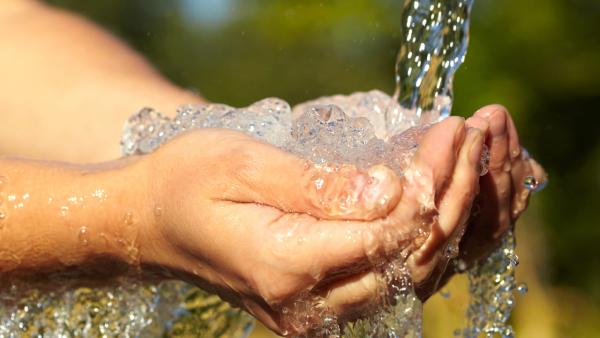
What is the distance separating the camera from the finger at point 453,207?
1.10 meters

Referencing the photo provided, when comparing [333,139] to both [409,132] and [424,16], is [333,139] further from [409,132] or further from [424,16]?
[424,16]

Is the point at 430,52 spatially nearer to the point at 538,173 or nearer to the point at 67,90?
the point at 538,173

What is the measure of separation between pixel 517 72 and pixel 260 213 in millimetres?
4290

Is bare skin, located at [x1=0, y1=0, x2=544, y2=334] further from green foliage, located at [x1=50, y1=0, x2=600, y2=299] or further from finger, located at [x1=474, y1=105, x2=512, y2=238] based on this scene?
green foliage, located at [x1=50, y1=0, x2=600, y2=299]

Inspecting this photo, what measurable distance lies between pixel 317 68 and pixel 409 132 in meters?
4.35

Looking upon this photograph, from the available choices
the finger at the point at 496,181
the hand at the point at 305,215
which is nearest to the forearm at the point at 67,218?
the hand at the point at 305,215

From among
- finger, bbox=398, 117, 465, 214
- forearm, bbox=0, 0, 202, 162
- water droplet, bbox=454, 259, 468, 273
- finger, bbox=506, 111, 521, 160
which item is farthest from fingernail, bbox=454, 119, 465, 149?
forearm, bbox=0, 0, 202, 162

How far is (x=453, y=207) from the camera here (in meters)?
1.11

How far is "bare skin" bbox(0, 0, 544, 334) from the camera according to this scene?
1.04 meters

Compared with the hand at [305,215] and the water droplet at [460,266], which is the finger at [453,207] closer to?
the hand at [305,215]

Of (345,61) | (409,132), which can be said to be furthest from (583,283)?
(409,132)

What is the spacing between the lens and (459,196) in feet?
3.65

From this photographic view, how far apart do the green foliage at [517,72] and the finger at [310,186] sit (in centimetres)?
302

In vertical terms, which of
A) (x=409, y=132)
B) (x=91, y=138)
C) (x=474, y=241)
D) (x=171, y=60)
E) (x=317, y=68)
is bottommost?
(x=474, y=241)
